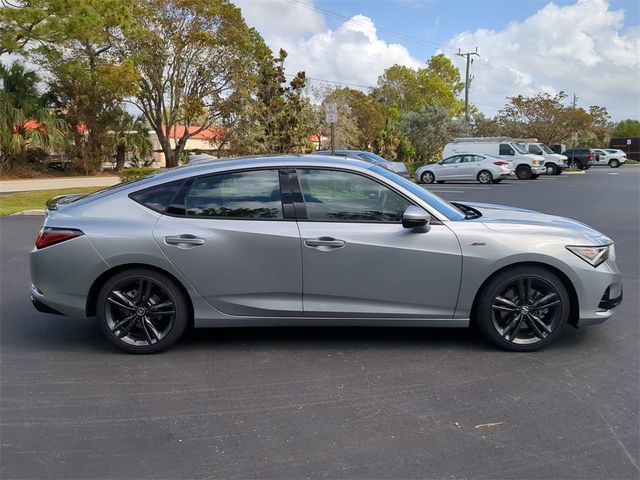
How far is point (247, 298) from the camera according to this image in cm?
457

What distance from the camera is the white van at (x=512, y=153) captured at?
100ft

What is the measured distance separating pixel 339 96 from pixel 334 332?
47.1 meters

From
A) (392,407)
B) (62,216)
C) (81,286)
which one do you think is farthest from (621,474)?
(62,216)

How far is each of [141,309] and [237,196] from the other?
1.16 metres

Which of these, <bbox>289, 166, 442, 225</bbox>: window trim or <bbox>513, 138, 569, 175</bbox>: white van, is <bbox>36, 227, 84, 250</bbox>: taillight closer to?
<bbox>289, 166, 442, 225</bbox>: window trim

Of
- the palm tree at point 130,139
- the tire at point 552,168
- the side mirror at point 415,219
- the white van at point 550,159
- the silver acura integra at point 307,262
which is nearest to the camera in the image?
the side mirror at point 415,219

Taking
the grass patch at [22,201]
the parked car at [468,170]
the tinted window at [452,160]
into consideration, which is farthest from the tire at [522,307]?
the tinted window at [452,160]

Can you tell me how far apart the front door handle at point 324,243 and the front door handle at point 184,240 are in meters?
0.82

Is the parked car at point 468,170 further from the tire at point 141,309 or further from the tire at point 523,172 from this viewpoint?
the tire at point 141,309

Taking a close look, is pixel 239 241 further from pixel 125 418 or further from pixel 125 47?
pixel 125 47

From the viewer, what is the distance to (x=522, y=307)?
14.9ft

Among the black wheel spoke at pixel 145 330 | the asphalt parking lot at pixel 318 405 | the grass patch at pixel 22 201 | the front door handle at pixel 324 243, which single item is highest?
the front door handle at pixel 324 243

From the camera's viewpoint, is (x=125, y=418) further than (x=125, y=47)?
No

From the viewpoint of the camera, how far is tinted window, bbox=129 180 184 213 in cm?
465
